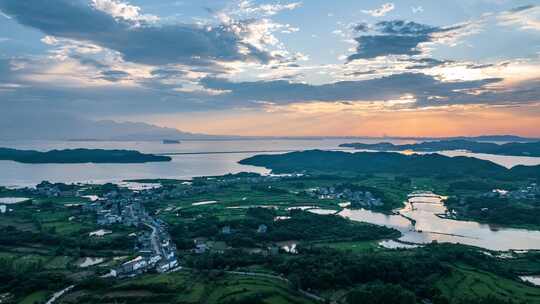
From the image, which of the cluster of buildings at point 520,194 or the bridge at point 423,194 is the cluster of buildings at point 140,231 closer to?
the bridge at point 423,194

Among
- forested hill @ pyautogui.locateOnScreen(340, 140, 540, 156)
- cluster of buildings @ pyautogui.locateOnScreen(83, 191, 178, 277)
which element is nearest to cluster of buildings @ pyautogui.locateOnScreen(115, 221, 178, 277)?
cluster of buildings @ pyautogui.locateOnScreen(83, 191, 178, 277)

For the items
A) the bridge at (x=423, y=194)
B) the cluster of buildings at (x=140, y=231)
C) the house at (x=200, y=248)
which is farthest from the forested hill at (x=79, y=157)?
the house at (x=200, y=248)

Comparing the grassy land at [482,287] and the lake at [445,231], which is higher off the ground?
the grassy land at [482,287]

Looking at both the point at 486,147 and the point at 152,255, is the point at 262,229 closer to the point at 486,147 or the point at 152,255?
the point at 152,255

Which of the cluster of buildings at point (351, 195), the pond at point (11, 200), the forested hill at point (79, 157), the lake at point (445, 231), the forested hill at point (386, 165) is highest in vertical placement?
the forested hill at point (79, 157)

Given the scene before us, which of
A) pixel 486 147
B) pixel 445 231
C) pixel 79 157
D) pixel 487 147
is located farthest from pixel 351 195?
pixel 486 147

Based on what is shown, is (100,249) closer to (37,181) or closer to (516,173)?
(37,181)
